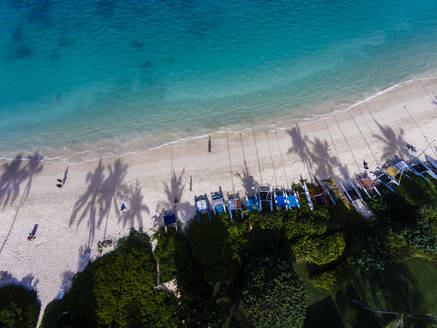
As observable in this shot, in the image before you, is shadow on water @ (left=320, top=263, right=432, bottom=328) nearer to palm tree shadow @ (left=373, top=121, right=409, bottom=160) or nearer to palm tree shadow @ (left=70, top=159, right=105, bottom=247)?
palm tree shadow @ (left=373, top=121, right=409, bottom=160)

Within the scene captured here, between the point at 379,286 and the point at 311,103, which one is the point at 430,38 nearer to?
the point at 311,103

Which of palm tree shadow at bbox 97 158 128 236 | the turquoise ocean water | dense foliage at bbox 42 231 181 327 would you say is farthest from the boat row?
the turquoise ocean water

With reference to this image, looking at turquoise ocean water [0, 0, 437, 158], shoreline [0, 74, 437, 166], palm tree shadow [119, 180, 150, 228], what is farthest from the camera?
turquoise ocean water [0, 0, 437, 158]

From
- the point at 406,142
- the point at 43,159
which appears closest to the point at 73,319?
the point at 43,159

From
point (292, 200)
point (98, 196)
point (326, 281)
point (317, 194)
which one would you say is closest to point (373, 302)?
point (326, 281)

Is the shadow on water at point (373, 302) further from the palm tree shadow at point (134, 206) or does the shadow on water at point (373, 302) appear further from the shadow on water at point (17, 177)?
the shadow on water at point (17, 177)
